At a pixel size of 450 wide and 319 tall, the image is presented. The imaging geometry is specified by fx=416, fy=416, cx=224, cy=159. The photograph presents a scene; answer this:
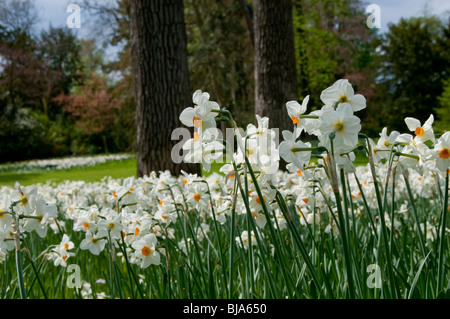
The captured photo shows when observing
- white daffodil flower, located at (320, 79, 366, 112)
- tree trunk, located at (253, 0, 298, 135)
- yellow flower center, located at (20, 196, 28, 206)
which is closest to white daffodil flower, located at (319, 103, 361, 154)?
white daffodil flower, located at (320, 79, 366, 112)

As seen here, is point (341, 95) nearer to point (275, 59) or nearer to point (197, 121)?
point (197, 121)

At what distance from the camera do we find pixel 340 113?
835 mm

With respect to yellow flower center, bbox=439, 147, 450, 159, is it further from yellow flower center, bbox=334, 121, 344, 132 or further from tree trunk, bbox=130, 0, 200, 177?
tree trunk, bbox=130, 0, 200, 177

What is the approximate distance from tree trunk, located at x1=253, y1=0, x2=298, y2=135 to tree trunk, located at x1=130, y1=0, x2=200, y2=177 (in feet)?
4.67

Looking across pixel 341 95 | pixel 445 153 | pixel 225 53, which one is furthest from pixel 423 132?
pixel 225 53

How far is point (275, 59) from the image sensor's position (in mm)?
5258

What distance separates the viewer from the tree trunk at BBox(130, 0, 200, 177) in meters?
4.05

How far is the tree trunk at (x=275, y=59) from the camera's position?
523cm

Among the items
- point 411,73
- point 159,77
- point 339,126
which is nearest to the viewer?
point 339,126

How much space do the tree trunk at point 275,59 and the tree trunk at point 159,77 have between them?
1423 millimetres

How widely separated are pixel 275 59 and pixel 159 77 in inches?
69.7
